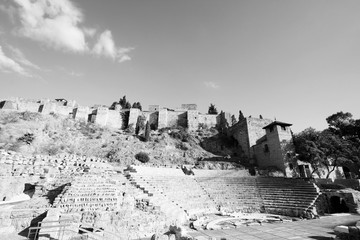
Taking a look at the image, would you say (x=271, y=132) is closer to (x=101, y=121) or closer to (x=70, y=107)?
(x=101, y=121)

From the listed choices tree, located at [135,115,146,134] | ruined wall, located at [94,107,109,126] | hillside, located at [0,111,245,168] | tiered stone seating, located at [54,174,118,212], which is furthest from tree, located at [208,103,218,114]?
tiered stone seating, located at [54,174,118,212]

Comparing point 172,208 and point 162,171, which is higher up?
point 162,171

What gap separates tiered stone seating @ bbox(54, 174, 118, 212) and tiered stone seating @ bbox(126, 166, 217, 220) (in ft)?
12.3

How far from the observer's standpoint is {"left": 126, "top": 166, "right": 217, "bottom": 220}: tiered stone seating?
595 inches

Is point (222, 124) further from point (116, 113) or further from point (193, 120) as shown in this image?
point (116, 113)

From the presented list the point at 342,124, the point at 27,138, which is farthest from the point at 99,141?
the point at 342,124

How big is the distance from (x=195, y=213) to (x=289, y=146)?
1861cm

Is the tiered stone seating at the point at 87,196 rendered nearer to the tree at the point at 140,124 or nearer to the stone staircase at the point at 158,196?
the stone staircase at the point at 158,196

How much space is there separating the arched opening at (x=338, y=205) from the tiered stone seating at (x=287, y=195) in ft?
6.45

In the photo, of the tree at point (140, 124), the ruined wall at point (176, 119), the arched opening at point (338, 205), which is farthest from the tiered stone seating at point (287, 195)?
the ruined wall at point (176, 119)

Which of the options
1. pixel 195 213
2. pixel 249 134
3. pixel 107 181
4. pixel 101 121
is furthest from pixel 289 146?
pixel 101 121

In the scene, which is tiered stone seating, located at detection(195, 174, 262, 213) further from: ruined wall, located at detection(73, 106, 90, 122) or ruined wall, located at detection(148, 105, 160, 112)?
ruined wall, located at detection(73, 106, 90, 122)

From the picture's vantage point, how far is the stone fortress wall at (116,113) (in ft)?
140

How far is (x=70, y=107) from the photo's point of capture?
4612 cm
